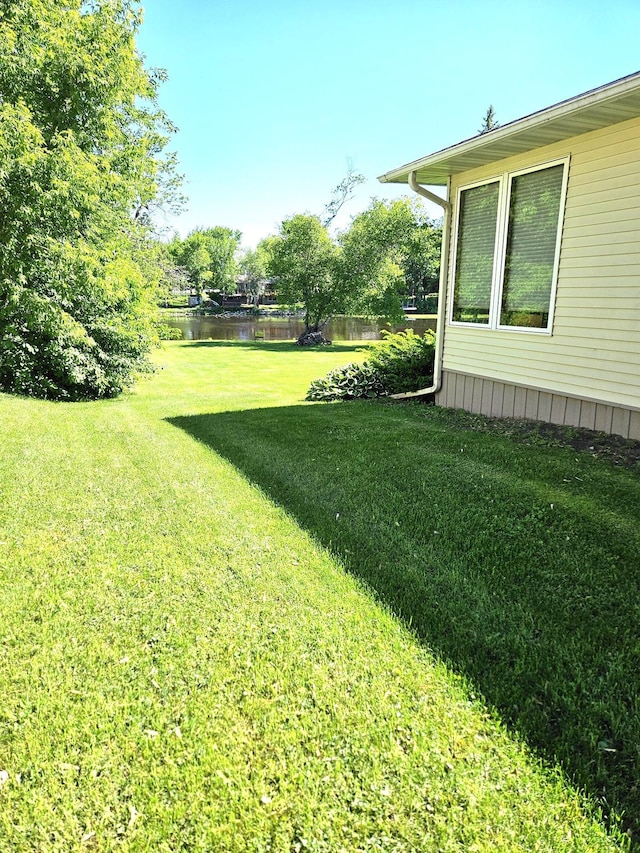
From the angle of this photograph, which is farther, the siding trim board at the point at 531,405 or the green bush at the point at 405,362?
the green bush at the point at 405,362

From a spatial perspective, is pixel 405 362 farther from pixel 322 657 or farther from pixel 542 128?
pixel 322 657

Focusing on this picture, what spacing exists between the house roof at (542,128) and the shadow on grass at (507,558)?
114 inches

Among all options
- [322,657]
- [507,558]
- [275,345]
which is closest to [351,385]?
[507,558]

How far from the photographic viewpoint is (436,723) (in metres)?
2.02

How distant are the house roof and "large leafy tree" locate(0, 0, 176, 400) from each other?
14.6 ft

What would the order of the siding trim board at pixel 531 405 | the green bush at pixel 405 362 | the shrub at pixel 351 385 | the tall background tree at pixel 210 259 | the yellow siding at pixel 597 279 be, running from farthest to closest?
1. the tall background tree at pixel 210 259
2. the shrub at pixel 351 385
3. the green bush at pixel 405 362
4. the siding trim board at pixel 531 405
5. the yellow siding at pixel 597 279

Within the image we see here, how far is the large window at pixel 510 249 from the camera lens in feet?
19.2

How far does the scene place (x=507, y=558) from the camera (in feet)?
10.6

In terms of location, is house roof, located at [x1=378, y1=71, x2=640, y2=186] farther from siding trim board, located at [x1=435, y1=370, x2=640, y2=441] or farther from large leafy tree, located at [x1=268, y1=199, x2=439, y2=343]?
large leafy tree, located at [x1=268, y1=199, x2=439, y2=343]

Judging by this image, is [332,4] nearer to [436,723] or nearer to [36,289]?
[36,289]

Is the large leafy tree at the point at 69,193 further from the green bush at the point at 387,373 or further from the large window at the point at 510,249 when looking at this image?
the large window at the point at 510,249

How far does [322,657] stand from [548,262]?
5003 mm

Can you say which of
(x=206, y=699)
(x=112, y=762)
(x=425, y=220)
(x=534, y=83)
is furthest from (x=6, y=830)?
(x=425, y=220)

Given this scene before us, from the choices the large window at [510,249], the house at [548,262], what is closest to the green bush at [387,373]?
the house at [548,262]
